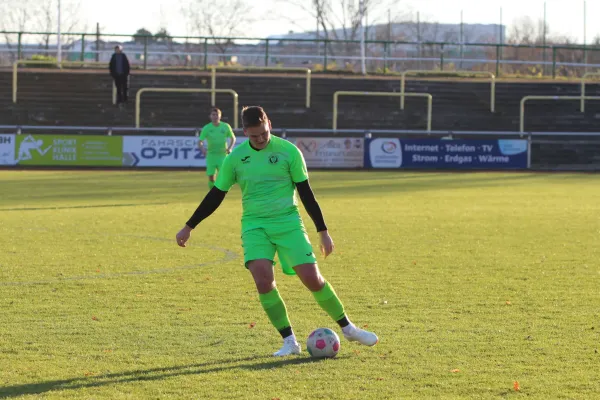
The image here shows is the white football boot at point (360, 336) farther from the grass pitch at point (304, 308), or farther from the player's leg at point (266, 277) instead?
the player's leg at point (266, 277)

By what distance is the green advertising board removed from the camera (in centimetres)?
3092

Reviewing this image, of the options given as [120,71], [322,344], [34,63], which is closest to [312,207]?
[322,344]

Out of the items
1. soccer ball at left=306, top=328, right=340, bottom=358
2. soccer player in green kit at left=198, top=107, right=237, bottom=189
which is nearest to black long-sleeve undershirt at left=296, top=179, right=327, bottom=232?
soccer ball at left=306, top=328, right=340, bottom=358

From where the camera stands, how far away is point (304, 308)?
8961mm

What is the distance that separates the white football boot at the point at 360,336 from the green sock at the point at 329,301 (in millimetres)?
110

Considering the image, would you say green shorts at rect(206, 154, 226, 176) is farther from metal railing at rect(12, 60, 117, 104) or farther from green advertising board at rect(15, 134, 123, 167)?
metal railing at rect(12, 60, 117, 104)

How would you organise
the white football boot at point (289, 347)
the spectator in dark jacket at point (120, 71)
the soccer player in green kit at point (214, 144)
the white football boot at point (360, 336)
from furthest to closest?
the spectator in dark jacket at point (120, 71) → the soccer player in green kit at point (214, 144) → the white football boot at point (360, 336) → the white football boot at point (289, 347)

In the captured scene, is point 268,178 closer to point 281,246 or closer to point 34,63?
point 281,246

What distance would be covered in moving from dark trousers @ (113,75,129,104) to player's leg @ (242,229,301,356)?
29230mm

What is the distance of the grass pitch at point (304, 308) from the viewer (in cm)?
642

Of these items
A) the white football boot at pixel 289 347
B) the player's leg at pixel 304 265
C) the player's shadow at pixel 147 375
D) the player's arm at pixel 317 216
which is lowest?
the player's shadow at pixel 147 375

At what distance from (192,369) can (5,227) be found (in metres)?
9.43

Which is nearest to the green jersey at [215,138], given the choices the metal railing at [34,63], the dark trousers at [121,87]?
the dark trousers at [121,87]

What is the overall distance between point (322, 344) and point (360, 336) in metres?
0.38
